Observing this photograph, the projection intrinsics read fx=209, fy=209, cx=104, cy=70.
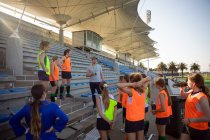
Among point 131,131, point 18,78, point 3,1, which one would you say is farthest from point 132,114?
point 3,1

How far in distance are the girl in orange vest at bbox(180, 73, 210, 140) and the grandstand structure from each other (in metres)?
2.49

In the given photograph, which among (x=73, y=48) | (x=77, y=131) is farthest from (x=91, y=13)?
(x=77, y=131)

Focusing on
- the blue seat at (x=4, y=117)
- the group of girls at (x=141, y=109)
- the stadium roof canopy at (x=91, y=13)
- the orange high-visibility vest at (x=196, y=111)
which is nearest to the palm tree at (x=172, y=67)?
the stadium roof canopy at (x=91, y=13)

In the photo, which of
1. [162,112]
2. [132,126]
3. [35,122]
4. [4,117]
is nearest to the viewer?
[35,122]

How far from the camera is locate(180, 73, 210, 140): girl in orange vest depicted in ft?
11.1

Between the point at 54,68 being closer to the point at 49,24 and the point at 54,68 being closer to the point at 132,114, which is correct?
the point at 132,114

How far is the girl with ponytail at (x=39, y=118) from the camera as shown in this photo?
2582 mm

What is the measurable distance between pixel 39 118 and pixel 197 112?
256cm

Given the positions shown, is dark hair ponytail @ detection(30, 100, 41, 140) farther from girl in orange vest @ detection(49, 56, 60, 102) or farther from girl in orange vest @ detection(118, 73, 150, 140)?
girl in orange vest @ detection(49, 56, 60, 102)

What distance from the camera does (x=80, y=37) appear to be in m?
37.0

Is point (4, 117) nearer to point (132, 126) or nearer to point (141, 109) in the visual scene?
point (132, 126)

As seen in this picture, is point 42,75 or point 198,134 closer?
point 198,134

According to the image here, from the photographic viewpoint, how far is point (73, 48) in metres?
24.0

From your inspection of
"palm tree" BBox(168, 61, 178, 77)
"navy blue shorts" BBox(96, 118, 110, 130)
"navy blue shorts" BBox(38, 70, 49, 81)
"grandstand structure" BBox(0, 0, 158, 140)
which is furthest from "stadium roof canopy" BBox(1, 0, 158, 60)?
"palm tree" BBox(168, 61, 178, 77)
